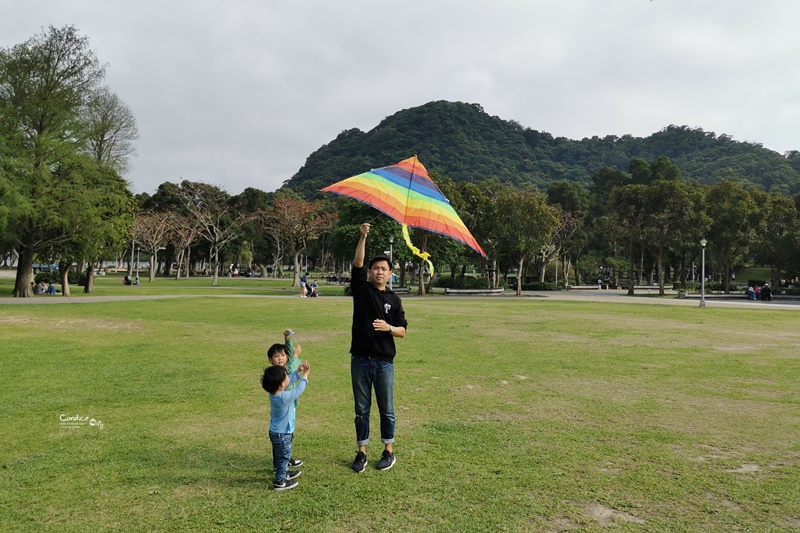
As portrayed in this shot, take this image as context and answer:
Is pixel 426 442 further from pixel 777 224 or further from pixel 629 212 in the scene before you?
pixel 777 224

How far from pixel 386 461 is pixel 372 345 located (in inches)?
49.7

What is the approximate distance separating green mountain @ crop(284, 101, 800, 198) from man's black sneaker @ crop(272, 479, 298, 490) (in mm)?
112680

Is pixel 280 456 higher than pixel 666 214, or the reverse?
pixel 666 214

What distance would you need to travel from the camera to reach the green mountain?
427ft

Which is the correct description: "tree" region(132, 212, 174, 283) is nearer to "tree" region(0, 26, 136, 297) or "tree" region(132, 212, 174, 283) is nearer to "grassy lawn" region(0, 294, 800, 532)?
"tree" region(0, 26, 136, 297)

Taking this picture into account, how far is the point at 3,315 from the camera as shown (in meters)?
20.8

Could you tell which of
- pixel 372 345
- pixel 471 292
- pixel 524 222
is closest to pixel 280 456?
pixel 372 345

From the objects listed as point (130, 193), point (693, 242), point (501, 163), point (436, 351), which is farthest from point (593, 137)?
point (436, 351)

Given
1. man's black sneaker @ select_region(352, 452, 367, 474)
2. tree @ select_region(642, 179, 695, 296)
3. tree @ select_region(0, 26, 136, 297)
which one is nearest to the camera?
man's black sneaker @ select_region(352, 452, 367, 474)

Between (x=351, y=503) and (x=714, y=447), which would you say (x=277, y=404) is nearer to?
(x=351, y=503)

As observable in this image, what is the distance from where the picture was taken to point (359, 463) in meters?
5.30

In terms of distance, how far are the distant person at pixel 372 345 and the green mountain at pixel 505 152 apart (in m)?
112

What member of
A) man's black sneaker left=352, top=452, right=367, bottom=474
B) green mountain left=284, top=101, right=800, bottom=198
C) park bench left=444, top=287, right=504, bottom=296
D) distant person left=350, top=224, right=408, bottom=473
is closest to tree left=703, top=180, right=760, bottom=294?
park bench left=444, top=287, right=504, bottom=296

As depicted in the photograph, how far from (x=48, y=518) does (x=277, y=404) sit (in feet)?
6.70
